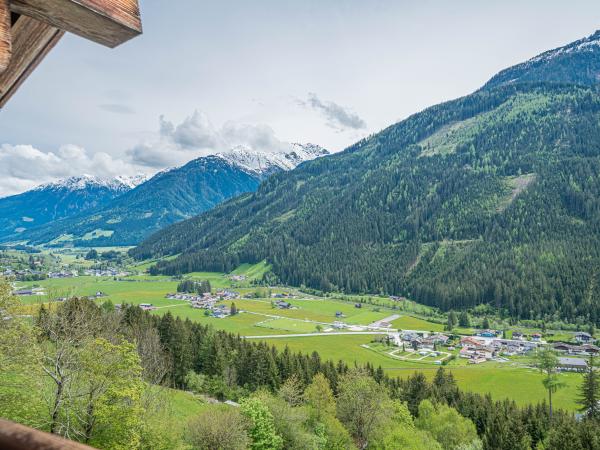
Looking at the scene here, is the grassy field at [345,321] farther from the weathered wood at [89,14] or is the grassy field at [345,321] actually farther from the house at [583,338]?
the weathered wood at [89,14]

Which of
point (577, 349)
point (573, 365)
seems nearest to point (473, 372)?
point (573, 365)

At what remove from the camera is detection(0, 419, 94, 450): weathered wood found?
142 cm

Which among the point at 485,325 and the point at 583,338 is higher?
the point at 485,325

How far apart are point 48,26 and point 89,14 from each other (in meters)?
0.47

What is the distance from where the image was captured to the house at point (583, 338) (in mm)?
115500

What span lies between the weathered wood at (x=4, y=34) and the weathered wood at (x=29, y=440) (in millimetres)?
1621

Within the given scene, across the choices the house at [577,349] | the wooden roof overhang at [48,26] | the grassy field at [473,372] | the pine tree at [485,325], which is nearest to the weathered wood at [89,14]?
the wooden roof overhang at [48,26]

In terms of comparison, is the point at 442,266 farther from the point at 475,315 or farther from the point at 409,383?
the point at 409,383

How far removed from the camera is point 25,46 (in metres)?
2.38

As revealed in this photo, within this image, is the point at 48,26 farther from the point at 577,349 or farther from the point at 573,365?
the point at 577,349

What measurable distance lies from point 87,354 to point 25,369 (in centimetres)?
412

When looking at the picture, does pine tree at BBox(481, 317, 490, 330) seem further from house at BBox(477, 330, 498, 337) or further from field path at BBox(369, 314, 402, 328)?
field path at BBox(369, 314, 402, 328)

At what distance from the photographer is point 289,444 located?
1433 inches

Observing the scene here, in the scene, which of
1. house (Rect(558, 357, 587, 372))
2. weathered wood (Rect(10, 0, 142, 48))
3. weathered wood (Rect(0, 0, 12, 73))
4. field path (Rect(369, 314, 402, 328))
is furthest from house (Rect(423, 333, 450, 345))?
weathered wood (Rect(0, 0, 12, 73))
